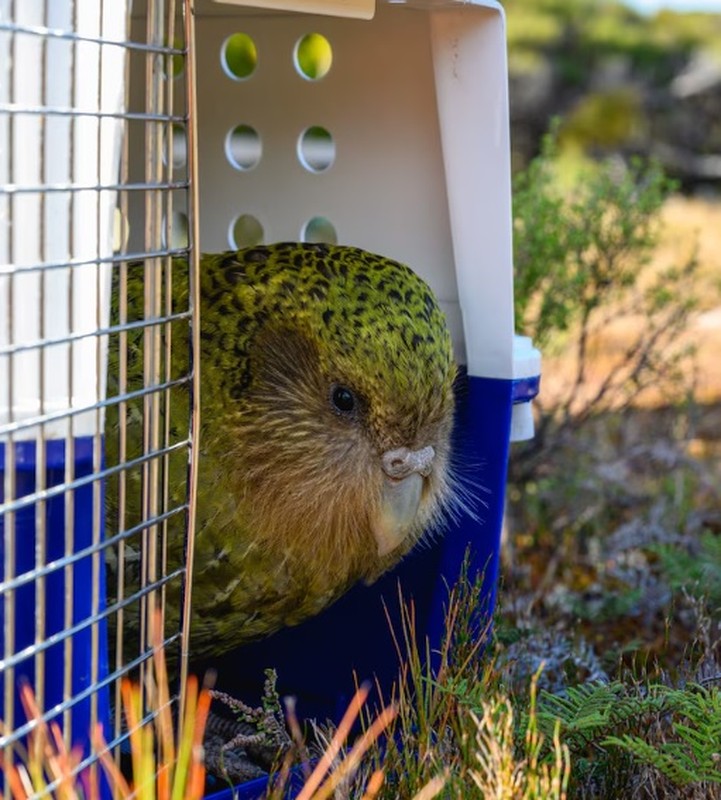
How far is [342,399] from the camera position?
8.13 feet

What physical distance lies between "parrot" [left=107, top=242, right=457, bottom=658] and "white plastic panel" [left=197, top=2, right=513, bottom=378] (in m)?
0.20

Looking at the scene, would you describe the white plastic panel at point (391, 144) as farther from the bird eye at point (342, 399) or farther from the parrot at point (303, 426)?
the bird eye at point (342, 399)

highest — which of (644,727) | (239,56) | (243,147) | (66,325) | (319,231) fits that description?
(239,56)

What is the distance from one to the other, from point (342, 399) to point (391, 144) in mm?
725

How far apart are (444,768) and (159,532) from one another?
732mm

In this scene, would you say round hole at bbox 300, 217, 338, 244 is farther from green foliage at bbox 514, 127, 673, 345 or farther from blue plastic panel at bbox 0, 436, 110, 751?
blue plastic panel at bbox 0, 436, 110, 751

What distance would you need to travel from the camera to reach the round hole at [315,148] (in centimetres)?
315

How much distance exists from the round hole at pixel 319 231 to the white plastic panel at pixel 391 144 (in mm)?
15

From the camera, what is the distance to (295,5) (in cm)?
214

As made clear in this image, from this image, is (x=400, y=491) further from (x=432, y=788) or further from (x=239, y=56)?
(x=239, y=56)

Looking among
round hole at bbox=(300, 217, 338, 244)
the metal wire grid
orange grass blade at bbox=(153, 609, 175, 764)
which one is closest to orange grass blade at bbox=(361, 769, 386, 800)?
orange grass blade at bbox=(153, 609, 175, 764)

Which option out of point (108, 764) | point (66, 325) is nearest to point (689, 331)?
point (66, 325)

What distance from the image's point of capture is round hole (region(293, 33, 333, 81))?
306 centimetres

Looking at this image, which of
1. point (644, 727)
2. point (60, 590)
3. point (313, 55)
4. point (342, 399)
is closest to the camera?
point (60, 590)
